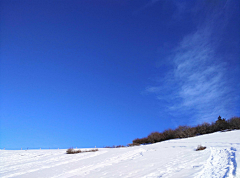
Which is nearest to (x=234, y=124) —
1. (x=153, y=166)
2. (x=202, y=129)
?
(x=202, y=129)

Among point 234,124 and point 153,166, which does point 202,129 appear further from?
point 153,166

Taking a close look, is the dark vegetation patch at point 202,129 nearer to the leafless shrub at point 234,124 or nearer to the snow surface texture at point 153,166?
the leafless shrub at point 234,124

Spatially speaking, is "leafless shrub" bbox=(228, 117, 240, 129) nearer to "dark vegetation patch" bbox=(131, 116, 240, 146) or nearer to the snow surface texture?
"dark vegetation patch" bbox=(131, 116, 240, 146)

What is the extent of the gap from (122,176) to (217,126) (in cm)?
1862

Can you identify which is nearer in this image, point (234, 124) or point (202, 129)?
point (234, 124)

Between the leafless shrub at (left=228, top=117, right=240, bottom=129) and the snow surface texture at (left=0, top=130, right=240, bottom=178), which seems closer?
the snow surface texture at (left=0, top=130, right=240, bottom=178)

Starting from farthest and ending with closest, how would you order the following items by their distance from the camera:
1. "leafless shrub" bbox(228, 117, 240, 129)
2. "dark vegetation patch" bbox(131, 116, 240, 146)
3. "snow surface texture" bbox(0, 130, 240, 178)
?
"dark vegetation patch" bbox(131, 116, 240, 146) < "leafless shrub" bbox(228, 117, 240, 129) < "snow surface texture" bbox(0, 130, 240, 178)

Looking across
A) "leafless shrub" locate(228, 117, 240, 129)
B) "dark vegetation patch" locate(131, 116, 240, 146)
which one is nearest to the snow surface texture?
"dark vegetation patch" locate(131, 116, 240, 146)

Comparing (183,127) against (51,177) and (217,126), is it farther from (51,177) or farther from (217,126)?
(51,177)

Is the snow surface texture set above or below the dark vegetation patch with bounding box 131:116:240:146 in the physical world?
below

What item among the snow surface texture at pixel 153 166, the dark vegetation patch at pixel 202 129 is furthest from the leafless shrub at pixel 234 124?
the snow surface texture at pixel 153 166

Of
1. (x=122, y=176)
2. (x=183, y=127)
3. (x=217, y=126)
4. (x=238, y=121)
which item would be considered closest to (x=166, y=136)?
(x=183, y=127)

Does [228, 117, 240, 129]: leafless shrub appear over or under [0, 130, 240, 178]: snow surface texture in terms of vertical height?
over

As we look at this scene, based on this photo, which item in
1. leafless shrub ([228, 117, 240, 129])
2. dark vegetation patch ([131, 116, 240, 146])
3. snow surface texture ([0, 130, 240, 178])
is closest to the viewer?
snow surface texture ([0, 130, 240, 178])
